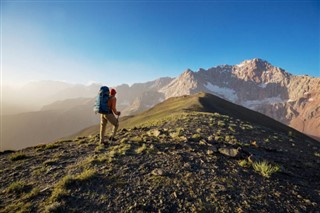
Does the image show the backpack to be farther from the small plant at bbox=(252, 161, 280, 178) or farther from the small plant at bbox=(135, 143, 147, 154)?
the small plant at bbox=(252, 161, 280, 178)

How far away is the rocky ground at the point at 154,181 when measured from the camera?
22.7ft

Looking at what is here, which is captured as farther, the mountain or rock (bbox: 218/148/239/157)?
rock (bbox: 218/148/239/157)

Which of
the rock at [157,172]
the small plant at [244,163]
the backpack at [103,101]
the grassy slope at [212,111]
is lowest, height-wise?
the grassy slope at [212,111]

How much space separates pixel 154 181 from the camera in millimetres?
8312

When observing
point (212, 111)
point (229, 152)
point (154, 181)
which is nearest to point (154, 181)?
point (154, 181)

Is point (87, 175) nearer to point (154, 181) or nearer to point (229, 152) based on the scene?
point (154, 181)

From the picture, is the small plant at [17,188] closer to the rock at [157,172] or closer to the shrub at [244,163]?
the rock at [157,172]

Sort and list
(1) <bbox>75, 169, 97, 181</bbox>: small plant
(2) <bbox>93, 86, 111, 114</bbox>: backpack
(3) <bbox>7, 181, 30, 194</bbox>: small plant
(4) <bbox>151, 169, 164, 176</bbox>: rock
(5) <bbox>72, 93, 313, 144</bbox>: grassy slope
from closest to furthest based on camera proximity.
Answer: (3) <bbox>7, 181, 30, 194</bbox>: small plant, (1) <bbox>75, 169, 97, 181</bbox>: small plant, (4) <bbox>151, 169, 164, 176</bbox>: rock, (2) <bbox>93, 86, 111, 114</bbox>: backpack, (5) <bbox>72, 93, 313, 144</bbox>: grassy slope

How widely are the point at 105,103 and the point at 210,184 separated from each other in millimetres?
7903

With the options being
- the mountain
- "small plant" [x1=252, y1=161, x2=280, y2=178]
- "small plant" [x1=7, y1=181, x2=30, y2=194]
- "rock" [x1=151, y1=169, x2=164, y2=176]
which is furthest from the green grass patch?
"small plant" [x1=252, y1=161, x2=280, y2=178]

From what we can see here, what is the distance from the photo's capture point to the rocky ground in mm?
6914

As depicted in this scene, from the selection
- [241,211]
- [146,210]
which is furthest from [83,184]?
[241,211]

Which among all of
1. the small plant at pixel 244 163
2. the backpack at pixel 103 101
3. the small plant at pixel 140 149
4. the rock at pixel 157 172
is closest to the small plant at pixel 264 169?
the small plant at pixel 244 163

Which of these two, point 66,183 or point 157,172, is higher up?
point 157,172
